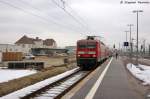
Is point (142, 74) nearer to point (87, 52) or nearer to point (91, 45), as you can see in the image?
point (87, 52)

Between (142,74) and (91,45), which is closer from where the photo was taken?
(142,74)

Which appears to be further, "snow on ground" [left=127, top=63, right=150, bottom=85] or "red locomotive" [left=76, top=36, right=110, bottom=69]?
"red locomotive" [left=76, top=36, right=110, bottom=69]

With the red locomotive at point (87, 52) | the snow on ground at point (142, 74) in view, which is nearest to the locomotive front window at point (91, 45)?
the red locomotive at point (87, 52)

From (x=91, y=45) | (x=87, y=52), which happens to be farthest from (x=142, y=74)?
(x=91, y=45)

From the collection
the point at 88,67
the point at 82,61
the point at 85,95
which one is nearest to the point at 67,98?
the point at 85,95

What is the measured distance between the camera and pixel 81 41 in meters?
39.2

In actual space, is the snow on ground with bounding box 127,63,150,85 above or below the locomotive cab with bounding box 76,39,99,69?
below

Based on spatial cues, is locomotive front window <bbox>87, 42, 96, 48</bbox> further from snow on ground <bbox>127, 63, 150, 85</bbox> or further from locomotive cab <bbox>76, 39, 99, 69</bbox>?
snow on ground <bbox>127, 63, 150, 85</bbox>

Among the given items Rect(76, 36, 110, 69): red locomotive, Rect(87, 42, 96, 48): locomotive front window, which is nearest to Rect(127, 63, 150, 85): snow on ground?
Rect(76, 36, 110, 69): red locomotive

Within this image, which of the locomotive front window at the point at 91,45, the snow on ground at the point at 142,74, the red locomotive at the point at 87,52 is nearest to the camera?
the snow on ground at the point at 142,74

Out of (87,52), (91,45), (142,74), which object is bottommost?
(142,74)

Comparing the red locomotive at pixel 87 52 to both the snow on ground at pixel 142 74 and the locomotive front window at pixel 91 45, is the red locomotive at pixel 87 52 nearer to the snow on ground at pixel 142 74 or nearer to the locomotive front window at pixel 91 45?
the locomotive front window at pixel 91 45

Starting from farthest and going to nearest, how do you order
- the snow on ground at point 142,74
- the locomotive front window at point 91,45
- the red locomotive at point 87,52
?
the locomotive front window at point 91,45 < the red locomotive at point 87,52 < the snow on ground at point 142,74

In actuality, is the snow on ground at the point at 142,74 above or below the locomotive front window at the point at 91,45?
below
